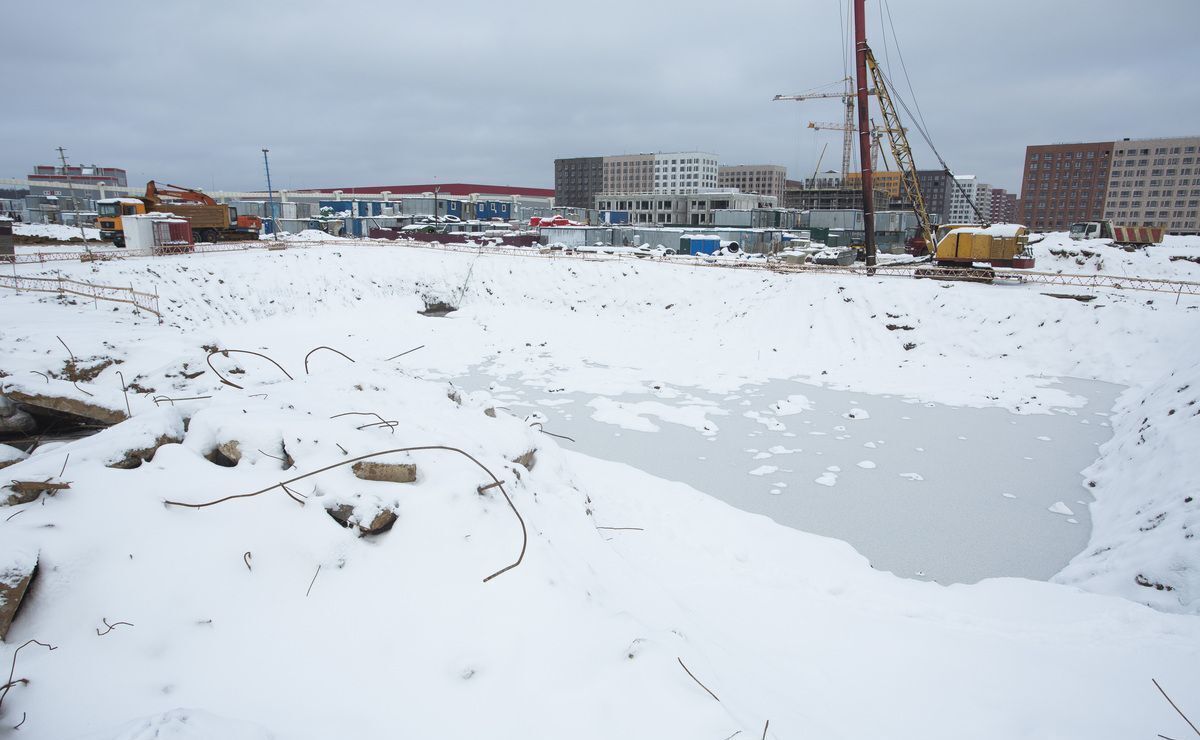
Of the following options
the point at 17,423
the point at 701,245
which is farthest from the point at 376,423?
the point at 701,245

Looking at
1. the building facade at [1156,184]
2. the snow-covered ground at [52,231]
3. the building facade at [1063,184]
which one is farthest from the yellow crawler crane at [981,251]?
the building facade at [1063,184]

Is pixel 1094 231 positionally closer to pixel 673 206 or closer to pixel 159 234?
pixel 159 234

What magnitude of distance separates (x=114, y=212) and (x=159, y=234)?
245 inches

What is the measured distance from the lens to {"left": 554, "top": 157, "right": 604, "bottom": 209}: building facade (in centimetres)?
14638

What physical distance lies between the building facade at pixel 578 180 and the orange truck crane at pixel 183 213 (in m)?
119

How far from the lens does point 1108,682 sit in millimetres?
5074

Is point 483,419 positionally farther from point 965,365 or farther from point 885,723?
point 965,365

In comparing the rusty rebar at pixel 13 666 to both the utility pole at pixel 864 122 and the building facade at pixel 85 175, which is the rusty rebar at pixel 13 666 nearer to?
the utility pole at pixel 864 122

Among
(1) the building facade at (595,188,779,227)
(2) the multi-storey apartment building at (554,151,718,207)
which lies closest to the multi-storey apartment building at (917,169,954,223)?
(2) the multi-storey apartment building at (554,151,718,207)

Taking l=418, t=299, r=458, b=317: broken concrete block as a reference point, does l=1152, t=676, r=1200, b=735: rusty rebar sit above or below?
below

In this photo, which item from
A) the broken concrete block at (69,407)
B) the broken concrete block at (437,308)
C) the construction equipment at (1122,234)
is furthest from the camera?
the construction equipment at (1122,234)

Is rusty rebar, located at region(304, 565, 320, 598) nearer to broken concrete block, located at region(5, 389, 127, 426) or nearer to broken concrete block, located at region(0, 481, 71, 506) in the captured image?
broken concrete block, located at region(0, 481, 71, 506)

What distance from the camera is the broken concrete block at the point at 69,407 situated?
19.3 feet

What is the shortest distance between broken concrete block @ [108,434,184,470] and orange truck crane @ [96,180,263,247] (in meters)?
30.3
